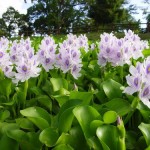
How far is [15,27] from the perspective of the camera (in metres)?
53.1

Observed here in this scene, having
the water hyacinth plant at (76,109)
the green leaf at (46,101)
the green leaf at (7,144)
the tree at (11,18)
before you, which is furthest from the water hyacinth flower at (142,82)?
the tree at (11,18)

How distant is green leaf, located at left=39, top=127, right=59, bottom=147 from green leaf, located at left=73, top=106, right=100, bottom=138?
0.11 meters

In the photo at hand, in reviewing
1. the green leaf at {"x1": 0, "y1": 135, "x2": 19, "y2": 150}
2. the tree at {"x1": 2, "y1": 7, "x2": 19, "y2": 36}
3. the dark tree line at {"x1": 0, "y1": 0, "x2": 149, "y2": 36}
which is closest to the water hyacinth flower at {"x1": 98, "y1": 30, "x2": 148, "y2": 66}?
the green leaf at {"x1": 0, "y1": 135, "x2": 19, "y2": 150}

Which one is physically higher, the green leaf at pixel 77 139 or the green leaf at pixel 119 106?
the green leaf at pixel 119 106

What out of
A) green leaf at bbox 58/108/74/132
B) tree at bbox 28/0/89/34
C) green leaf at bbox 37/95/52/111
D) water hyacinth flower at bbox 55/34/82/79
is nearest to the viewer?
green leaf at bbox 58/108/74/132

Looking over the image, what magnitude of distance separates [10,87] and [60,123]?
72 centimetres

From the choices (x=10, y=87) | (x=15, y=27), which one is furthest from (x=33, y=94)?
(x=15, y=27)

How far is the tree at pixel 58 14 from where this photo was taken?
43.7 metres

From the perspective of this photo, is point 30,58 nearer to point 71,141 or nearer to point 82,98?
point 82,98

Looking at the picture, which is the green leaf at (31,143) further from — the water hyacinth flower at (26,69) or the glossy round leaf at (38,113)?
the water hyacinth flower at (26,69)

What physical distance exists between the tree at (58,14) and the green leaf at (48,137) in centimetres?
4190

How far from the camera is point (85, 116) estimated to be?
4.45ft

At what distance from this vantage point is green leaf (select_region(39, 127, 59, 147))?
49.0 inches

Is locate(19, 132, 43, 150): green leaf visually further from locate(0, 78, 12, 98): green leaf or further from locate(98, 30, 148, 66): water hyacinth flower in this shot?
locate(98, 30, 148, 66): water hyacinth flower
